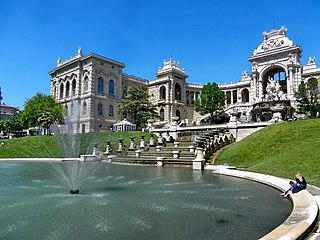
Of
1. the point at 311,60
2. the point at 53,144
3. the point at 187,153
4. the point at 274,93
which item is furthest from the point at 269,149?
the point at 311,60

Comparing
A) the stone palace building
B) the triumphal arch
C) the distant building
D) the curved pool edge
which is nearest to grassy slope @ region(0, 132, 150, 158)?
the stone palace building

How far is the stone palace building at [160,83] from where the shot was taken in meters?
51.1

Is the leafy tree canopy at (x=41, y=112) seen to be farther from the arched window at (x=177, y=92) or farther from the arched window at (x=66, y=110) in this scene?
the arched window at (x=177, y=92)

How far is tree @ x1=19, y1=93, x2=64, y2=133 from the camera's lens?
165ft

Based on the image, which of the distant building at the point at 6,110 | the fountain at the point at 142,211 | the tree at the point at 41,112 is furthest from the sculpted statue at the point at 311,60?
the distant building at the point at 6,110

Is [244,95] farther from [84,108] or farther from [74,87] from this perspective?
[74,87]

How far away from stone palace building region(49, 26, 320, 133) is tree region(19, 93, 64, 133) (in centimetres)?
328

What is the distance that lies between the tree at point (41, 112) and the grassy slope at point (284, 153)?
127 feet

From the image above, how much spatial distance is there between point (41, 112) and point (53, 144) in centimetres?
1609

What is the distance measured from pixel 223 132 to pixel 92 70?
1396 inches

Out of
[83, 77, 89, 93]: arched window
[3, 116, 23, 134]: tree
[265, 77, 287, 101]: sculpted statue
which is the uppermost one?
[83, 77, 89, 93]: arched window

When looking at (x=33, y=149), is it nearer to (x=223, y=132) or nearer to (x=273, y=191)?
(x=223, y=132)

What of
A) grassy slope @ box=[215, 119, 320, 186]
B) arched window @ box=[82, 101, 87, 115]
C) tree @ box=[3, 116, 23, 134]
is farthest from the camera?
tree @ box=[3, 116, 23, 134]

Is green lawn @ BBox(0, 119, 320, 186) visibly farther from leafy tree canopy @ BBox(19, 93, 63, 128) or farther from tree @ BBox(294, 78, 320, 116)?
tree @ BBox(294, 78, 320, 116)
